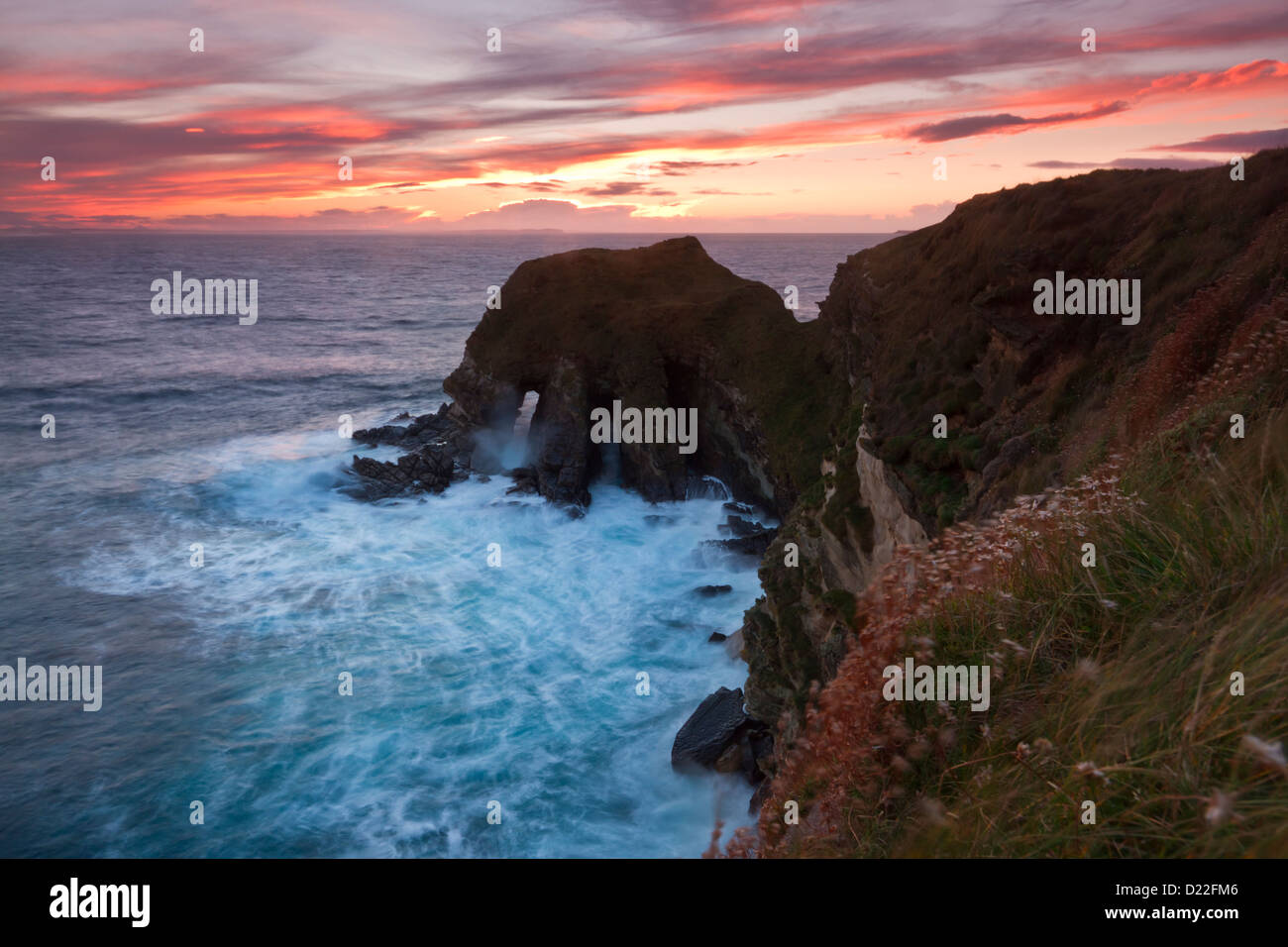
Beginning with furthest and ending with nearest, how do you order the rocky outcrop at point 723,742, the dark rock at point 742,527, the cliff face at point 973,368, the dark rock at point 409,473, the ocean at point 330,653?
the dark rock at point 409,473
the dark rock at point 742,527
the rocky outcrop at point 723,742
the ocean at point 330,653
the cliff face at point 973,368

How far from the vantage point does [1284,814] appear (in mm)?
3053

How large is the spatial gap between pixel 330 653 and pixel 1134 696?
27.5 meters

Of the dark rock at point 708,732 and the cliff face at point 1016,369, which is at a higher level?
the cliff face at point 1016,369

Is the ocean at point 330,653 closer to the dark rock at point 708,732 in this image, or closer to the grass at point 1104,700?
the dark rock at point 708,732

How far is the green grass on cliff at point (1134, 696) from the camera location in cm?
348

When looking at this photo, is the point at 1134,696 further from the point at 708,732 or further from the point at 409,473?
the point at 409,473

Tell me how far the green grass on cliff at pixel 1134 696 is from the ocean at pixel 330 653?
1.73 meters

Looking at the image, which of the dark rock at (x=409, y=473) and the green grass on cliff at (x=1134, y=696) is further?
the dark rock at (x=409, y=473)

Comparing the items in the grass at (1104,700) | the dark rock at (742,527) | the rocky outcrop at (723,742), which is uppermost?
the grass at (1104,700)

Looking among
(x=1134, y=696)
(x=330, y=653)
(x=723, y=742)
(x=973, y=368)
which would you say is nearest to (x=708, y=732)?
(x=723, y=742)

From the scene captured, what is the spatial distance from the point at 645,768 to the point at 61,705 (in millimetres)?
19084

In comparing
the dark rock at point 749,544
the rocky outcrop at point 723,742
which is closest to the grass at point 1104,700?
the rocky outcrop at point 723,742

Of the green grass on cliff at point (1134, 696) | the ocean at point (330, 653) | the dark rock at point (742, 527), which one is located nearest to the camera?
the green grass on cliff at point (1134, 696)
